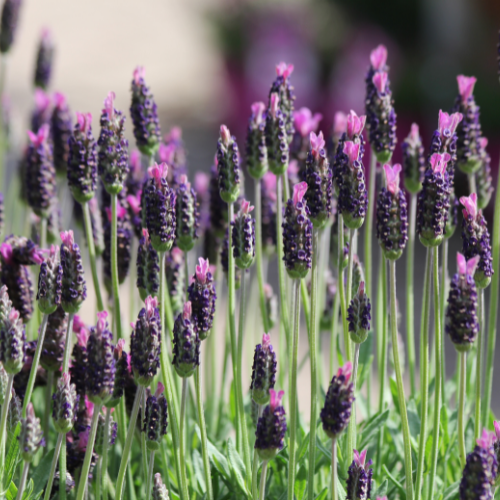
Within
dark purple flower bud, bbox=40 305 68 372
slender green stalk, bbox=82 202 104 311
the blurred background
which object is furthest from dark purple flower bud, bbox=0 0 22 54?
the blurred background

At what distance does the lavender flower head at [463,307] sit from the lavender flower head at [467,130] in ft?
1.28

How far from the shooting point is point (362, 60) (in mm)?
5387

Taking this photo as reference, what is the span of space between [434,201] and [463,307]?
0.47 feet

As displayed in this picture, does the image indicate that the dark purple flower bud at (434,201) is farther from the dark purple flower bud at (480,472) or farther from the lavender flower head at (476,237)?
the dark purple flower bud at (480,472)

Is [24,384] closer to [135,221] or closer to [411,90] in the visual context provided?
[135,221]

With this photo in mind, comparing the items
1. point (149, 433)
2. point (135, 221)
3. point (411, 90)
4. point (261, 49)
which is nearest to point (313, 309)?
point (149, 433)

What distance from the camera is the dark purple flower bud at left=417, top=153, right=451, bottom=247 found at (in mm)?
988

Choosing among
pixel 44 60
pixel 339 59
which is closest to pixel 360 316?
pixel 44 60

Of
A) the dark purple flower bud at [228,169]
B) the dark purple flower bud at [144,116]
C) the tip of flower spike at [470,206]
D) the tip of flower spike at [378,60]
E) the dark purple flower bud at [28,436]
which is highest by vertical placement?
the tip of flower spike at [378,60]

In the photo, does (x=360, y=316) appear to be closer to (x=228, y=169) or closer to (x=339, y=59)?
(x=228, y=169)

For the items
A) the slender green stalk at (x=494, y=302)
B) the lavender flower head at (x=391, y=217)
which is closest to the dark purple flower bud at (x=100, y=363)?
the lavender flower head at (x=391, y=217)

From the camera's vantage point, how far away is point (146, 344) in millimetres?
971

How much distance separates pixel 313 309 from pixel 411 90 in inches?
177

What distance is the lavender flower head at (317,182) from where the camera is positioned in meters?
1.03
